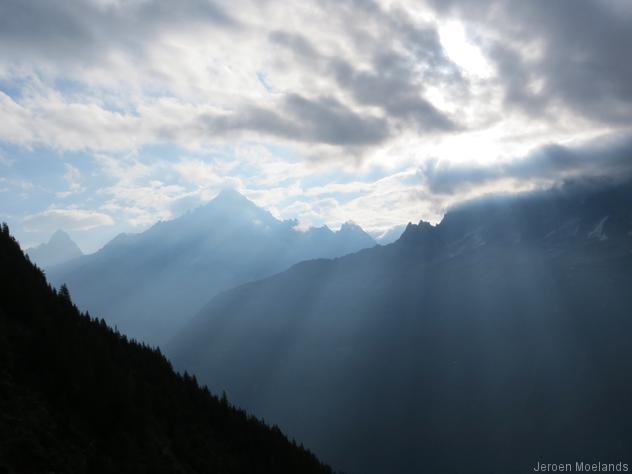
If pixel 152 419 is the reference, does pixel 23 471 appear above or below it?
below

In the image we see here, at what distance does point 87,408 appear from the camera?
176 ft

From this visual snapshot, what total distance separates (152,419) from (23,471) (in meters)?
33.4

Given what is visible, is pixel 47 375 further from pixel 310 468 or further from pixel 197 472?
pixel 310 468

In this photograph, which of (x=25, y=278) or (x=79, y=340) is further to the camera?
(x=25, y=278)

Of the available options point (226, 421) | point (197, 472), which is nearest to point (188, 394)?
point (226, 421)

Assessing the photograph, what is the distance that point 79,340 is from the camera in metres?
67.9

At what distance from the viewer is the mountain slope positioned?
44156 millimetres

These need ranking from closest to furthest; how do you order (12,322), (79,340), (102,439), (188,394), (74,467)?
(74,467) < (102,439) < (12,322) < (79,340) < (188,394)

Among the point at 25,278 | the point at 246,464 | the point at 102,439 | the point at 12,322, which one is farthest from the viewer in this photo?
the point at 246,464

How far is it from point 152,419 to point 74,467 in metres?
→ 27.1

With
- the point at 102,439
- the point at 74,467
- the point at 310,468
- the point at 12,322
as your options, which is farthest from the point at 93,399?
the point at 310,468

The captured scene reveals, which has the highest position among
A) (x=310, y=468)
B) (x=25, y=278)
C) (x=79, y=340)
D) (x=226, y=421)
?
(x=25, y=278)

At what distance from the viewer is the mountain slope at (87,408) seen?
44.2 metres

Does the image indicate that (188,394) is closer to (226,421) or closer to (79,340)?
(226,421)
